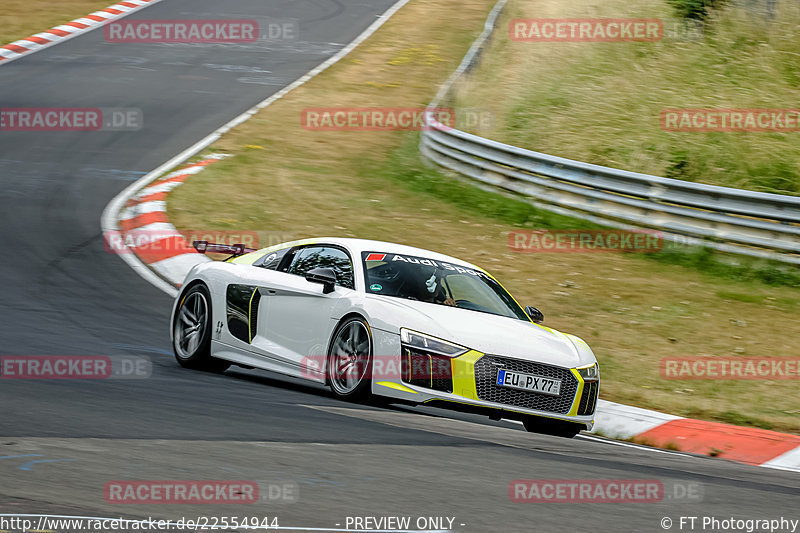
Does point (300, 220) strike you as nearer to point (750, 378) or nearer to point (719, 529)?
point (750, 378)

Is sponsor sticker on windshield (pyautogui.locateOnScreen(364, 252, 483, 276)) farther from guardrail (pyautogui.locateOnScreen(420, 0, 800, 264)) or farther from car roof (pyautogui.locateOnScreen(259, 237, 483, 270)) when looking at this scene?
guardrail (pyautogui.locateOnScreen(420, 0, 800, 264))

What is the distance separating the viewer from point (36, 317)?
959 cm

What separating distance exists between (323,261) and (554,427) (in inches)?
86.8

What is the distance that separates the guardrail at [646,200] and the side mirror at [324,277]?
24.4 ft

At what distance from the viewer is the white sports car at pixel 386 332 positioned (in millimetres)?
7387

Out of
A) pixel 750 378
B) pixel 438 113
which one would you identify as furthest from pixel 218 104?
pixel 750 378

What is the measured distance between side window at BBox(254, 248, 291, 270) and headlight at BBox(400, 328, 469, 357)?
1817 millimetres

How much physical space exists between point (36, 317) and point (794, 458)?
621cm

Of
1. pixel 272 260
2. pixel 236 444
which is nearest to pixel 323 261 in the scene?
pixel 272 260

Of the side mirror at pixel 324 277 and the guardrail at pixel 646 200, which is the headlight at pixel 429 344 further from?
the guardrail at pixel 646 200

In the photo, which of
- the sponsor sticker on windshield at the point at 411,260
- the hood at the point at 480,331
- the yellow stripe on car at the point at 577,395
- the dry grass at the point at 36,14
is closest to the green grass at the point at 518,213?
the sponsor sticker on windshield at the point at 411,260

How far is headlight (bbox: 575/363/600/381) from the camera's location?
7.75m

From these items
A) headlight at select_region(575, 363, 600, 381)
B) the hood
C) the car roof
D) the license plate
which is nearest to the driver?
the hood

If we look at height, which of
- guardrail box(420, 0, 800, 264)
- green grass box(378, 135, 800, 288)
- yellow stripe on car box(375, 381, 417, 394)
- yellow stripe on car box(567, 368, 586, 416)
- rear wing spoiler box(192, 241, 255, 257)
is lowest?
green grass box(378, 135, 800, 288)
